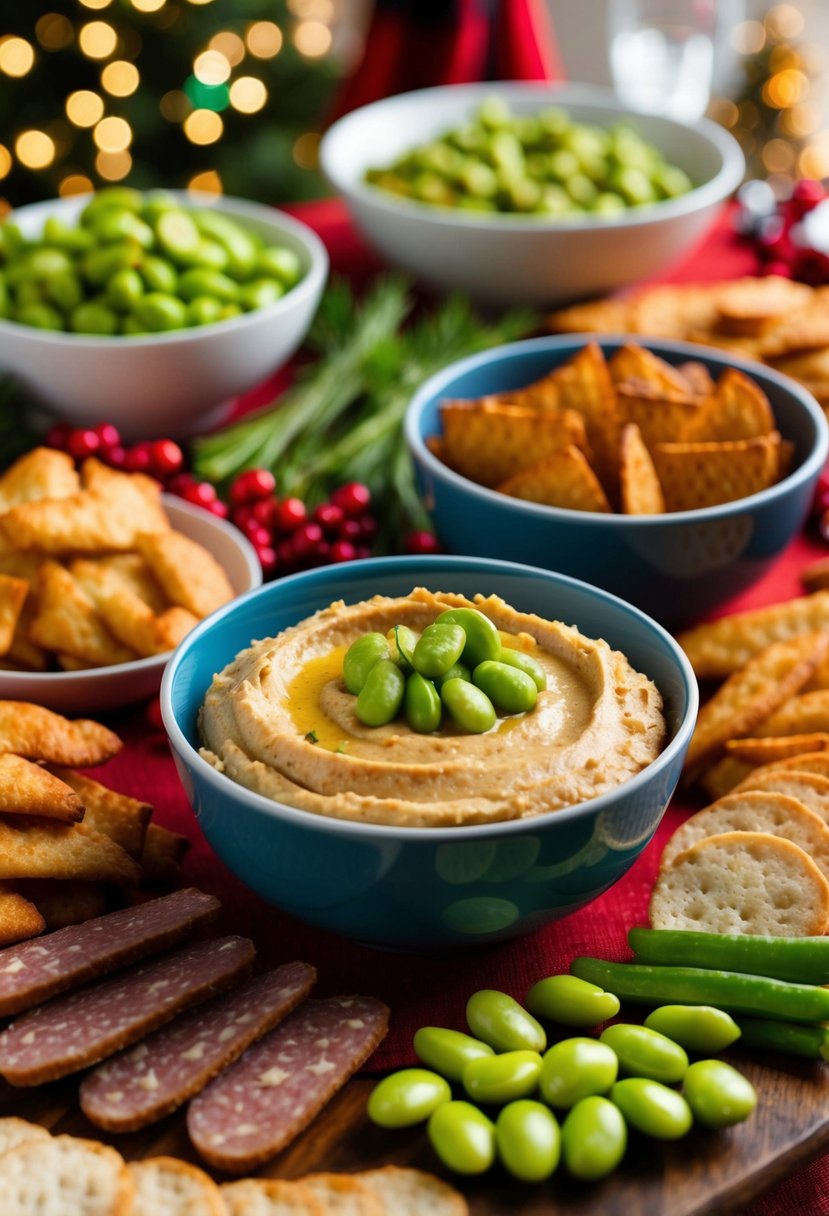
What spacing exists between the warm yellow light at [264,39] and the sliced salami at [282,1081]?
18.5 feet

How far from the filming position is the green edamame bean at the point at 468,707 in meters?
2.01

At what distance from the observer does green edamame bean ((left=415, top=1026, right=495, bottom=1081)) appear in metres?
1.85

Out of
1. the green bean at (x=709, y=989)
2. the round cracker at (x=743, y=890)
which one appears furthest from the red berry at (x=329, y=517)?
the green bean at (x=709, y=989)

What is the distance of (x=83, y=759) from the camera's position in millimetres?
2338

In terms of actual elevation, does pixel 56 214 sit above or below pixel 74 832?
above

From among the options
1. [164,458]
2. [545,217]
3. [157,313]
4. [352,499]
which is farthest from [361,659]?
[545,217]

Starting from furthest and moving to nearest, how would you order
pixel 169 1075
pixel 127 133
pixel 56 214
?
pixel 127 133 → pixel 56 214 → pixel 169 1075

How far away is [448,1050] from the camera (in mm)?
1856

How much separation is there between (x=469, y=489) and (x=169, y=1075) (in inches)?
54.1

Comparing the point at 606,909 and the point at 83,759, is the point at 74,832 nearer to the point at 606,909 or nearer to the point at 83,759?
the point at 83,759

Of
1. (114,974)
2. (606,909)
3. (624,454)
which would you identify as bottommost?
(606,909)

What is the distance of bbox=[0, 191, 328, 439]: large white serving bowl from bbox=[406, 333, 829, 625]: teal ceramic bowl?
0.64 metres

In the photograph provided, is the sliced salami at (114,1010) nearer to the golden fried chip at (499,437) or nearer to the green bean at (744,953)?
the green bean at (744,953)

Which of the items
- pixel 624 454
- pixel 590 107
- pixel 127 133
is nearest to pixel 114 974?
pixel 624 454
